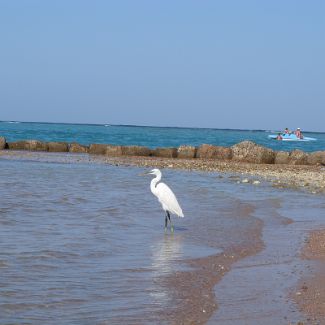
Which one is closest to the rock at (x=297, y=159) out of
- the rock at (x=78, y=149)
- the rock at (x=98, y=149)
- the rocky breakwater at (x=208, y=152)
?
the rocky breakwater at (x=208, y=152)

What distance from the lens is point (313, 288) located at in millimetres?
7473

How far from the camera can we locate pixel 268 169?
93.7 ft

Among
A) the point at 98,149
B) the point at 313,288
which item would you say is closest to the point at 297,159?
the point at 98,149

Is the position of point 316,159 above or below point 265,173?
above

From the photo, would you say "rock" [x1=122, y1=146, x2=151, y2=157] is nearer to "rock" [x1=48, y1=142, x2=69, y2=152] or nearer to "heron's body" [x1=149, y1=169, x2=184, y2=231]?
"rock" [x1=48, y1=142, x2=69, y2=152]

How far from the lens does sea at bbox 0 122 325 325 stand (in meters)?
6.64

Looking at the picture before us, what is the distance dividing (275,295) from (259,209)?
8491mm

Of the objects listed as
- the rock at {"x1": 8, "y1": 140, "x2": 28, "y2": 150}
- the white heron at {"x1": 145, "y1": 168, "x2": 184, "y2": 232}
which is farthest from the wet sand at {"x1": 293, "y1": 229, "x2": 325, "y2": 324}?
the rock at {"x1": 8, "y1": 140, "x2": 28, "y2": 150}

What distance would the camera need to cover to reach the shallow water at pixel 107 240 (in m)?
6.81

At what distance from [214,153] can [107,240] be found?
81.5ft

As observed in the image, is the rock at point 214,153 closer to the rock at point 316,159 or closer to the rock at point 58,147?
the rock at point 316,159

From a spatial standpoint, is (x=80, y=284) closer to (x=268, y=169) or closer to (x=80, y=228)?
(x=80, y=228)

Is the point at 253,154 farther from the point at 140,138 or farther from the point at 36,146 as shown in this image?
the point at 140,138

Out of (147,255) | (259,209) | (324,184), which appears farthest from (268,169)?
(147,255)
